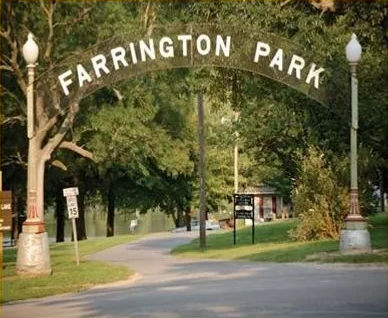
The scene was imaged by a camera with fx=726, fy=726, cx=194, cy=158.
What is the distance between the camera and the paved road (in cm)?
1040

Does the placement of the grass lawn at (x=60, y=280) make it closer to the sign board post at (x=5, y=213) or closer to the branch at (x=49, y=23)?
the sign board post at (x=5, y=213)

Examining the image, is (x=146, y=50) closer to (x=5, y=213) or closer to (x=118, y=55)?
(x=118, y=55)

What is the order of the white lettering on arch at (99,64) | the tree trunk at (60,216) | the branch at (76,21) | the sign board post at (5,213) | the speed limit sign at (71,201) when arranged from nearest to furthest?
the sign board post at (5,213) < the white lettering on arch at (99,64) < the speed limit sign at (71,201) < the branch at (76,21) < the tree trunk at (60,216)

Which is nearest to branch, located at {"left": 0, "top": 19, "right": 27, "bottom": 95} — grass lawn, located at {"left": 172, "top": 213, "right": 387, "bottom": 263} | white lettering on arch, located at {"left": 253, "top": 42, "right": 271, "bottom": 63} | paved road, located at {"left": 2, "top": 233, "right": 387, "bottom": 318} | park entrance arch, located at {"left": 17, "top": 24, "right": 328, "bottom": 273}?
park entrance arch, located at {"left": 17, "top": 24, "right": 328, "bottom": 273}

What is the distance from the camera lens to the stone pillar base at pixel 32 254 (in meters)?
17.8

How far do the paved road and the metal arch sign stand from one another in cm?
508

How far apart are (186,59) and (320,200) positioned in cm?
742

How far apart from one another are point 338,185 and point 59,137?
9189mm

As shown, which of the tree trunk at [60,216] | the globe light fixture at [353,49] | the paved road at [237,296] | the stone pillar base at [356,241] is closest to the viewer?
the paved road at [237,296]

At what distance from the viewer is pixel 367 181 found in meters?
25.6

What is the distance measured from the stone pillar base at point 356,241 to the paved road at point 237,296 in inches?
49.3

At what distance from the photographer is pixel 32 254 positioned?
58.6 ft

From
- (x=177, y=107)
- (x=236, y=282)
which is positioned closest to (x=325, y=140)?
(x=236, y=282)

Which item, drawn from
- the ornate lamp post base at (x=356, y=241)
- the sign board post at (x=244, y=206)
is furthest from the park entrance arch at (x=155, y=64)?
the sign board post at (x=244, y=206)
